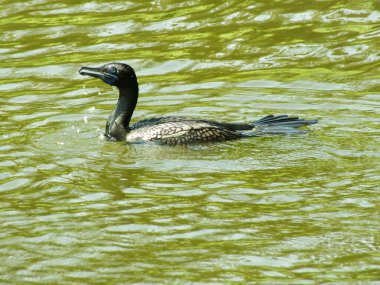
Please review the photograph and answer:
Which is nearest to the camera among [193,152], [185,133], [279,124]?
[193,152]

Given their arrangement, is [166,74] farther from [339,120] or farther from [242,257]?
[242,257]

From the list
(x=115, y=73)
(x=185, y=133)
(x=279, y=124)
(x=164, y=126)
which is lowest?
(x=279, y=124)

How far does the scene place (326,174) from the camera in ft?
35.5

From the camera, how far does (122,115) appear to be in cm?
1298

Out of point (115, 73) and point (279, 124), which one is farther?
point (115, 73)

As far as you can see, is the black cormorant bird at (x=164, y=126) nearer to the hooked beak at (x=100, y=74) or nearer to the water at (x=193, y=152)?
the hooked beak at (x=100, y=74)

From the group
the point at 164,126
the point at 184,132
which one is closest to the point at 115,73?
the point at 164,126

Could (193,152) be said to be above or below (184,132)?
below

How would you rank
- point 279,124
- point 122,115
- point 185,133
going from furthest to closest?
1. point 122,115
2. point 279,124
3. point 185,133

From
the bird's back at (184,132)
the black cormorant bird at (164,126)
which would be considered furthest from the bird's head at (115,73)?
the bird's back at (184,132)

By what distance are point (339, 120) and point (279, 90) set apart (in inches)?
63.1

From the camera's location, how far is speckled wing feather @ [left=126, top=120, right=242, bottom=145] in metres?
12.4

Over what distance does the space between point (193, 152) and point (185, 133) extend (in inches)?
13.3

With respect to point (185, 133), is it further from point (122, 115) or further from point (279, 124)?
point (279, 124)
